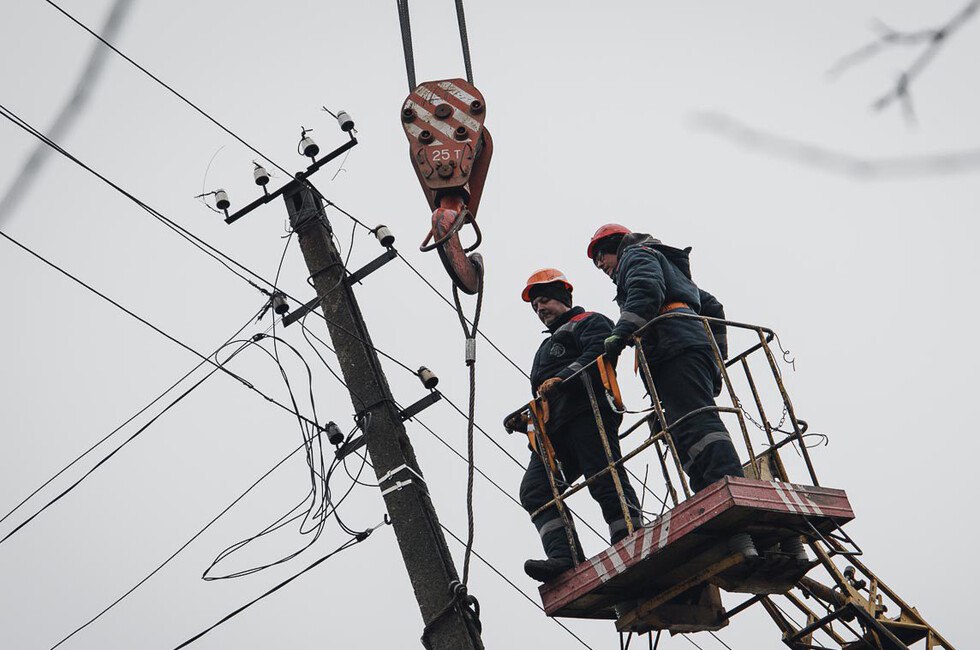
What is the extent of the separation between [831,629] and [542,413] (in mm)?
3508

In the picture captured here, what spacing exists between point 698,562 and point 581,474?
96 centimetres

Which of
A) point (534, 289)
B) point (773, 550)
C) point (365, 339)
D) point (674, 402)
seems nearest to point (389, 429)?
point (365, 339)

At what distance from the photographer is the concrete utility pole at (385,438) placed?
268 inches

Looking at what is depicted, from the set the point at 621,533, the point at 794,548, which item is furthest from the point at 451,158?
the point at 794,548

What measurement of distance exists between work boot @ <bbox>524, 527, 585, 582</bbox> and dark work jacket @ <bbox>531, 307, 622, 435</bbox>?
0.66 meters

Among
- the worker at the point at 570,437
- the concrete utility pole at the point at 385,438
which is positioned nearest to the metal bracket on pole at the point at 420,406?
the concrete utility pole at the point at 385,438

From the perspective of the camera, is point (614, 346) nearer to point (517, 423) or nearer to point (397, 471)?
point (517, 423)

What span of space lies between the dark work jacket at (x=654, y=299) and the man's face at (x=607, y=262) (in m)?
0.25

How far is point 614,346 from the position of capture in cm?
690

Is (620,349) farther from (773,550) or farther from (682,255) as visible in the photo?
(773,550)

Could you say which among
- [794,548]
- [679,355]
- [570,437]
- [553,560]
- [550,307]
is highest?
[550,307]

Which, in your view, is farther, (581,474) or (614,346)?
(581,474)

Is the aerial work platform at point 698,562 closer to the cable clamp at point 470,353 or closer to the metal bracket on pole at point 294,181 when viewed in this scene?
the cable clamp at point 470,353

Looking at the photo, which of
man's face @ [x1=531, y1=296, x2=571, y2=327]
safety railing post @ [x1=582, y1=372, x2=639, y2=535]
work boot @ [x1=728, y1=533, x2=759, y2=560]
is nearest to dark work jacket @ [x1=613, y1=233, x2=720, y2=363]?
safety railing post @ [x1=582, y1=372, x2=639, y2=535]
